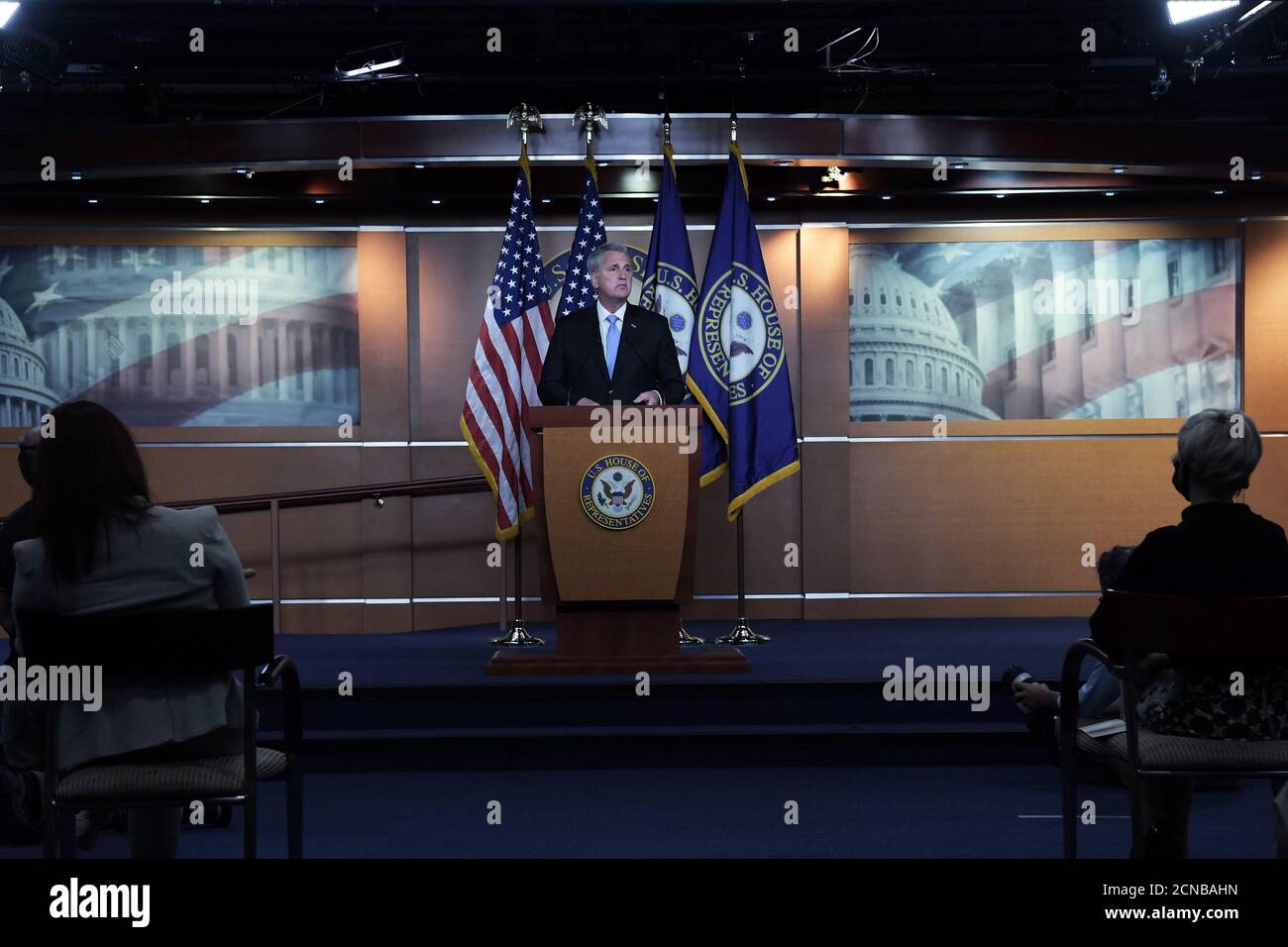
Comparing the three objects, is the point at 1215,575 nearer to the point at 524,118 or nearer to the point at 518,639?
the point at 518,639

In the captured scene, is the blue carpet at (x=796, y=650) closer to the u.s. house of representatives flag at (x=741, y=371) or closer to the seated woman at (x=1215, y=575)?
the u.s. house of representatives flag at (x=741, y=371)

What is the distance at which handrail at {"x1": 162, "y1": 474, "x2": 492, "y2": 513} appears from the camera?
7652 millimetres

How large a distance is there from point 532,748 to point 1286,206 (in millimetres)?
6043

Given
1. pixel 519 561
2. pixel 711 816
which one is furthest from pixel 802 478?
pixel 711 816

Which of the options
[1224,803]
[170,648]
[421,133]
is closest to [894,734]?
[1224,803]

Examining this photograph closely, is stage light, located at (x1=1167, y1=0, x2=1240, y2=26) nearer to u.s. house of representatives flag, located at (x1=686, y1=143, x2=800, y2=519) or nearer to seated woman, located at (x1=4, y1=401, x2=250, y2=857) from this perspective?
u.s. house of representatives flag, located at (x1=686, y1=143, x2=800, y2=519)

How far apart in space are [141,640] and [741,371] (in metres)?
4.51

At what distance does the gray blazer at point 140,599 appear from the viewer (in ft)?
9.40

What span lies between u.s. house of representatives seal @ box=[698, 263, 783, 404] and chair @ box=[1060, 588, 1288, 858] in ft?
12.7

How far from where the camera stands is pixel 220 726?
2.93 m

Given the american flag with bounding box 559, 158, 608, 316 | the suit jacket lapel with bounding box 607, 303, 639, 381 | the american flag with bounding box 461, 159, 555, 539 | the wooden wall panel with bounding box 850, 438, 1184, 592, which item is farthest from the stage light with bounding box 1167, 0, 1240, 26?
the american flag with bounding box 461, 159, 555, 539

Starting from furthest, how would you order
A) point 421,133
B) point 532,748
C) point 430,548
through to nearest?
point 430,548 < point 421,133 < point 532,748
